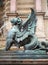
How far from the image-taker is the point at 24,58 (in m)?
9.07

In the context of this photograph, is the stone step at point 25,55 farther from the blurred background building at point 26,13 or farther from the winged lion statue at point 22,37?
the blurred background building at point 26,13

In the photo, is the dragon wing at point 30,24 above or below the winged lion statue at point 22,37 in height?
above

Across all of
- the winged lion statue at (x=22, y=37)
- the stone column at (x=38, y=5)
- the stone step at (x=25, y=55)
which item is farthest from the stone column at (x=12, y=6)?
the stone step at (x=25, y=55)

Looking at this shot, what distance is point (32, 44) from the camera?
10.3 m

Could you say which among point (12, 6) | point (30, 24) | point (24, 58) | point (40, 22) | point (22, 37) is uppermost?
point (12, 6)

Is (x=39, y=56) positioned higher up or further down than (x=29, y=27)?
further down

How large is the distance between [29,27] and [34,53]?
1574 millimetres

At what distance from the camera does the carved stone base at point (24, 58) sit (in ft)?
28.5

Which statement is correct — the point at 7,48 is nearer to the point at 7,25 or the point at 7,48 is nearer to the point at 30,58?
the point at 30,58

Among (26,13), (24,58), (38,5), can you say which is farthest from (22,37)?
(38,5)

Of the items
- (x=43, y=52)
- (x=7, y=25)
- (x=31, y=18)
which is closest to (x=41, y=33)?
(x=7, y=25)

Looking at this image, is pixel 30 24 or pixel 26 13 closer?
pixel 30 24

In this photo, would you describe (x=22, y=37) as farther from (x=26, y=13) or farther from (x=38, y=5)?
(x=38, y=5)

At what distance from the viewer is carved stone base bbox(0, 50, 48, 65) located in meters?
8.68
